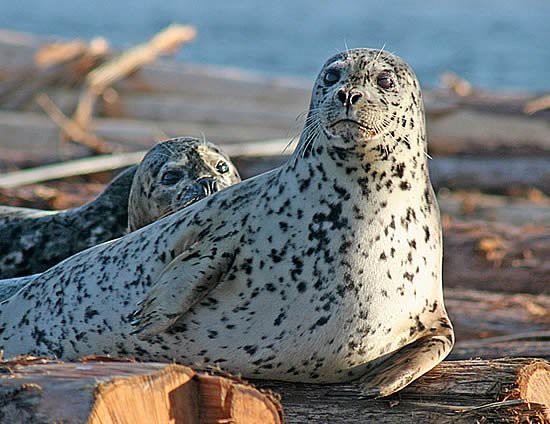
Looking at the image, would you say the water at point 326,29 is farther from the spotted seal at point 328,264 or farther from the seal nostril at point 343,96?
the seal nostril at point 343,96

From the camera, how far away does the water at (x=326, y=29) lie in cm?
2655

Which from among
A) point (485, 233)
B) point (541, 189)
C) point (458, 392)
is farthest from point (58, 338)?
point (541, 189)

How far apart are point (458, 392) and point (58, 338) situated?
1.47 metres

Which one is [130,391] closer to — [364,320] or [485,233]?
Result: [364,320]

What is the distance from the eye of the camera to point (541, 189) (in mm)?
8945

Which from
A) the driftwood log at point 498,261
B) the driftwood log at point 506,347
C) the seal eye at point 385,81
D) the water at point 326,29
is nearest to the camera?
the seal eye at point 385,81

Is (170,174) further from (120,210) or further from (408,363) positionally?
(408,363)

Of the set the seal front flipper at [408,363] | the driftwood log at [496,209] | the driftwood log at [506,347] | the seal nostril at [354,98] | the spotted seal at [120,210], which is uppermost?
the driftwood log at [496,209]

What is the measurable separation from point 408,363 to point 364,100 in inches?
32.1

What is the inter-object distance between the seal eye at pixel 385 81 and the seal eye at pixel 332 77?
0.13 m

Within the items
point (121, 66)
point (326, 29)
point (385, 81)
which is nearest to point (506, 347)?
point (385, 81)

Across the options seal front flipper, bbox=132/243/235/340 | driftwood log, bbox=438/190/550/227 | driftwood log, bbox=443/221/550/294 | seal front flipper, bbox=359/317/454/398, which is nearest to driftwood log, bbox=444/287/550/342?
driftwood log, bbox=443/221/550/294

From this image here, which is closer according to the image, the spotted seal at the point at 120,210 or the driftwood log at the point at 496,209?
the spotted seal at the point at 120,210

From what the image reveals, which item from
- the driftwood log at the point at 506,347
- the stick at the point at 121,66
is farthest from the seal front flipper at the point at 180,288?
the stick at the point at 121,66
